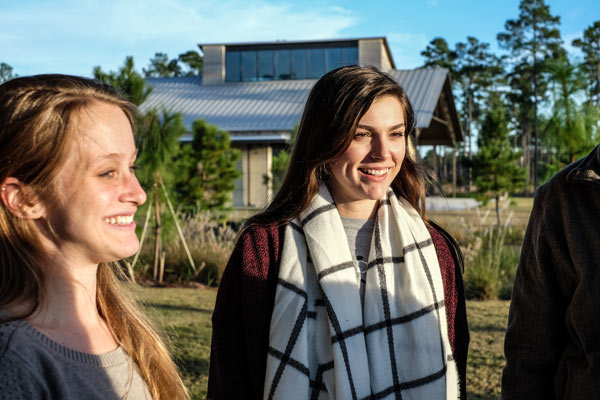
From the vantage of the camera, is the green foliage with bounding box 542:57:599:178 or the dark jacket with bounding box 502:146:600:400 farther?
the green foliage with bounding box 542:57:599:178

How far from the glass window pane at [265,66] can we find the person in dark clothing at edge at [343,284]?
29.8m

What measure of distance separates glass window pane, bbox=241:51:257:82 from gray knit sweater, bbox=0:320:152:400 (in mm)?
31526

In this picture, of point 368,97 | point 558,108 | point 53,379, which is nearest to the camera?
point 53,379

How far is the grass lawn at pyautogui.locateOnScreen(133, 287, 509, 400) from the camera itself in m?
5.22

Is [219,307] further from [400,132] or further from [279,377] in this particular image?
[400,132]

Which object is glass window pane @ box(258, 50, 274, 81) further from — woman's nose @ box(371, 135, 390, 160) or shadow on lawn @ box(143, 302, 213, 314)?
woman's nose @ box(371, 135, 390, 160)

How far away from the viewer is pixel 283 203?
2723mm

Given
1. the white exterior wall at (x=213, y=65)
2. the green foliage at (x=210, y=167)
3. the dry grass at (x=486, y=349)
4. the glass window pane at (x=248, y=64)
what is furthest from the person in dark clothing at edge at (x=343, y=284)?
the white exterior wall at (x=213, y=65)

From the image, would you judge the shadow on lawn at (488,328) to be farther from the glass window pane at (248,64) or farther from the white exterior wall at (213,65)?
the white exterior wall at (213,65)

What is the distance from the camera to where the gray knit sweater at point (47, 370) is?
135 cm

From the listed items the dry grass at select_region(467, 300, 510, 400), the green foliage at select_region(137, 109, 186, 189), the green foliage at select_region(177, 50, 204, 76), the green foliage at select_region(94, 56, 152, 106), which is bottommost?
the dry grass at select_region(467, 300, 510, 400)

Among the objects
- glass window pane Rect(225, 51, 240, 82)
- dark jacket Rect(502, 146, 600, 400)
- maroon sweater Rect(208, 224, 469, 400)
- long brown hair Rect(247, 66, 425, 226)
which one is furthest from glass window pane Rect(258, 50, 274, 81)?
dark jacket Rect(502, 146, 600, 400)

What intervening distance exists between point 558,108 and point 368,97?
7.57 m

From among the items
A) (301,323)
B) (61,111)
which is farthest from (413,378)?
(61,111)
